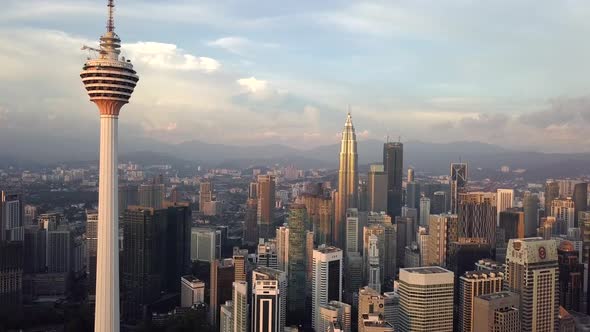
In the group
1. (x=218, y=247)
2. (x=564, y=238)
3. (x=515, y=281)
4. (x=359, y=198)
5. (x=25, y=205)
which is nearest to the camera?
(x=515, y=281)

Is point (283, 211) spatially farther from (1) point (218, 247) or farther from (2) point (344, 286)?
(2) point (344, 286)

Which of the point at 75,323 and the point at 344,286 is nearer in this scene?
the point at 75,323

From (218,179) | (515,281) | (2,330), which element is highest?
(218,179)

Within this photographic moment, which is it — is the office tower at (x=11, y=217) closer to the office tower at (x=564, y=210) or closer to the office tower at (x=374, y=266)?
the office tower at (x=374, y=266)

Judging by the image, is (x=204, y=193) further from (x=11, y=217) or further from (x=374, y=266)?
(x=374, y=266)

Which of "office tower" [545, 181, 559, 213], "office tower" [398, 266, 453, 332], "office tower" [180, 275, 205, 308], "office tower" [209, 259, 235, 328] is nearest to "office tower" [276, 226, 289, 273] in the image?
"office tower" [209, 259, 235, 328]

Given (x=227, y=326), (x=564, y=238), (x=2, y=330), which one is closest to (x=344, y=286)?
(x=227, y=326)
